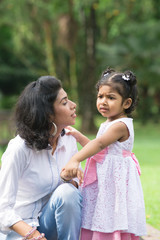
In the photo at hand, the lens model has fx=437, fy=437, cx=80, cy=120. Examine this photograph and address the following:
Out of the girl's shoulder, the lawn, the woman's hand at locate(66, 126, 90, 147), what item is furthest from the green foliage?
the girl's shoulder

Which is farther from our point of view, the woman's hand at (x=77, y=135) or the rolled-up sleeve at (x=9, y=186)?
the woman's hand at (x=77, y=135)

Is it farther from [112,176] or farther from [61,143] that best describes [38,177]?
[112,176]

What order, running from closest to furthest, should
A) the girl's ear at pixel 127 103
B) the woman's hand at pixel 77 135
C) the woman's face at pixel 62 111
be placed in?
the woman's face at pixel 62 111 < the girl's ear at pixel 127 103 < the woman's hand at pixel 77 135

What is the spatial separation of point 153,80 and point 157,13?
3.69 metres

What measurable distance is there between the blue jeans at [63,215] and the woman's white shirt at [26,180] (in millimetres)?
83

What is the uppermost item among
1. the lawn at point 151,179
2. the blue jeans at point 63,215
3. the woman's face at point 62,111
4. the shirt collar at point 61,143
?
the woman's face at point 62,111

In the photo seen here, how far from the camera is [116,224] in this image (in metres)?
2.84

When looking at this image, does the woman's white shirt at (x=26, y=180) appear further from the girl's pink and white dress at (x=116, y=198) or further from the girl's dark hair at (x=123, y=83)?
the girl's dark hair at (x=123, y=83)

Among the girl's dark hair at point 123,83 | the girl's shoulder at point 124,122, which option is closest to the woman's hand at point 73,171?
the girl's shoulder at point 124,122

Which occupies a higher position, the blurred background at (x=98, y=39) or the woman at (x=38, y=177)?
the blurred background at (x=98, y=39)

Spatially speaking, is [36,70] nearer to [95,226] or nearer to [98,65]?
[98,65]

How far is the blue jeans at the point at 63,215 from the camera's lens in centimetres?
279

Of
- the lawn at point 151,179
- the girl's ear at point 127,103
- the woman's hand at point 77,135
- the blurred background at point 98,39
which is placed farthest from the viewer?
the blurred background at point 98,39

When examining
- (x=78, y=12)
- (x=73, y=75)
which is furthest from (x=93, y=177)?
(x=73, y=75)
